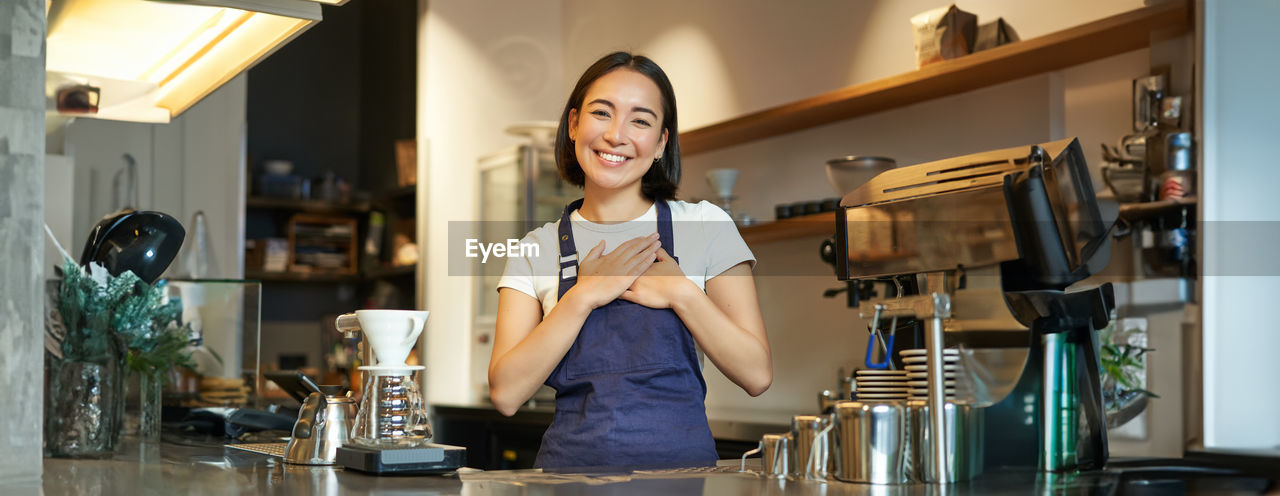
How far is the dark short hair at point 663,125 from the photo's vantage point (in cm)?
170

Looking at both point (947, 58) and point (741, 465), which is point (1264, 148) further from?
point (741, 465)

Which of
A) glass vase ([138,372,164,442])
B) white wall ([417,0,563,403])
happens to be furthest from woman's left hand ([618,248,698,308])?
white wall ([417,0,563,403])

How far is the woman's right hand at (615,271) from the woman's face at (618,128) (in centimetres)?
12

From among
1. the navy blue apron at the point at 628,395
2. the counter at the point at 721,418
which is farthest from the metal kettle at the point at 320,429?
the counter at the point at 721,418

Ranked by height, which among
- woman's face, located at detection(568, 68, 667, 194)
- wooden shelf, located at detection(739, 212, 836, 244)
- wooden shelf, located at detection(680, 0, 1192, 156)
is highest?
wooden shelf, located at detection(680, 0, 1192, 156)

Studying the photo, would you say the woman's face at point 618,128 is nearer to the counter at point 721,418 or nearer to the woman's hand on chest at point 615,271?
the woman's hand on chest at point 615,271

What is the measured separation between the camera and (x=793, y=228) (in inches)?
138

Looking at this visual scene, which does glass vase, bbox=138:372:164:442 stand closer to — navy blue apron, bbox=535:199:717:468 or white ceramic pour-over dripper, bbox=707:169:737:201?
navy blue apron, bbox=535:199:717:468

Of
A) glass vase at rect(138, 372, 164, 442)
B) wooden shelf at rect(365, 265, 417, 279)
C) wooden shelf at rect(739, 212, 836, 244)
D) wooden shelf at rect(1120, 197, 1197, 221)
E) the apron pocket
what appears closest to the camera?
the apron pocket

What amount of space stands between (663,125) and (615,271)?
0.91ft

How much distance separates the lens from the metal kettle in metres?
A: 1.49

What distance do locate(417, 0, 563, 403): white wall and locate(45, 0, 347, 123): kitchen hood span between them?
215 centimetres

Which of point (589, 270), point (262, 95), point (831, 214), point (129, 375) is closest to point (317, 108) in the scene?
point (262, 95)

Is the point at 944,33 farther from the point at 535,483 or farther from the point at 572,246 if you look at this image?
the point at 535,483
